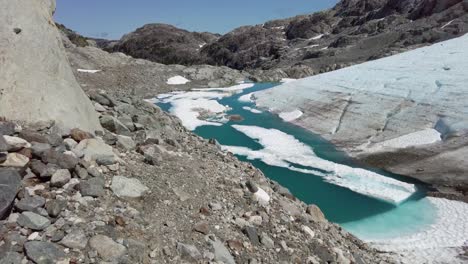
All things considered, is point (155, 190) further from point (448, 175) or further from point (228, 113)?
point (228, 113)

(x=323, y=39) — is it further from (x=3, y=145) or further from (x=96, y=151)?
(x=3, y=145)

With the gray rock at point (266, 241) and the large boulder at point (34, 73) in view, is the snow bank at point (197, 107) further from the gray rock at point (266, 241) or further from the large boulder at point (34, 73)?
the gray rock at point (266, 241)

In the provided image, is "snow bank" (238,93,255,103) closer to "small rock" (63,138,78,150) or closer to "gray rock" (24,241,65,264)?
"small rock" (63,138,78,150)

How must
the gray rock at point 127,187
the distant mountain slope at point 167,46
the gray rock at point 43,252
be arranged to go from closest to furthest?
the gray rock at point 43,252, the gray rock at point 127,187, the distant mountain slope at point 167,46

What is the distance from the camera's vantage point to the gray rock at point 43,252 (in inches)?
189

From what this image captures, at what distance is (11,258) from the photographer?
471cm

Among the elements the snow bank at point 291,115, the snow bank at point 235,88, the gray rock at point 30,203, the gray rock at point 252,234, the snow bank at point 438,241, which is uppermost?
the gray rock at point 30,203

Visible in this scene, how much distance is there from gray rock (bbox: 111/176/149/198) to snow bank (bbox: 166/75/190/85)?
54418 mm

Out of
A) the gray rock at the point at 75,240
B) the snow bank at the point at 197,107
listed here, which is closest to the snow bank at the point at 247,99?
the snow bank at the point at 197,107

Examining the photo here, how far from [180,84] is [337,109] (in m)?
33.4

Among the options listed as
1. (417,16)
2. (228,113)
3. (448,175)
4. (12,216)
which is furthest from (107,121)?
(417,16)

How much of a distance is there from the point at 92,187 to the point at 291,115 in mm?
29889

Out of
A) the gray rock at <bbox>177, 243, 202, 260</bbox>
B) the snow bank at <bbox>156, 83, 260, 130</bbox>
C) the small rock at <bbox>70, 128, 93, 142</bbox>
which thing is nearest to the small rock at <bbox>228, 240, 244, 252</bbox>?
the gray rock at <bbox>177, 243, 202, 260</bbox>

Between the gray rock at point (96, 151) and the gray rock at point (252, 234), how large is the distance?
2676mm
